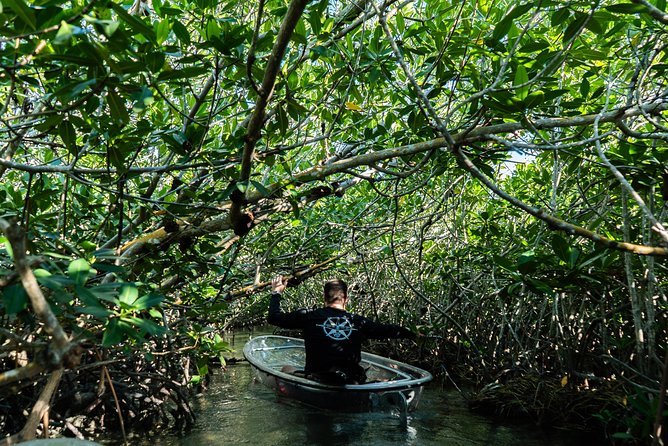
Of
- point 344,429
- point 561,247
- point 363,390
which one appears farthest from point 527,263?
point 344,429

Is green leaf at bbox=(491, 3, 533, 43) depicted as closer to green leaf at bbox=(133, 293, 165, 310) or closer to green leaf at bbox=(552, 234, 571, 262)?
green leaf at bbox=(552, 234, 571, 262)

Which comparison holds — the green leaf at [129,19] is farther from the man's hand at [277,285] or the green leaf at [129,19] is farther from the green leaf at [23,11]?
the man's hand at [277,285]

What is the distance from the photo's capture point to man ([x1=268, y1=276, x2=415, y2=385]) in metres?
4.36

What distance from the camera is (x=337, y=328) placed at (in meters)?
4.38

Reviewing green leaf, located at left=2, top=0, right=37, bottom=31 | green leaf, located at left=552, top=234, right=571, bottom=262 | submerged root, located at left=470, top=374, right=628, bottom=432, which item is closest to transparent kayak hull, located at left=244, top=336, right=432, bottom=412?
submerged root, located at left=470, top=374, right=628, bottom=432

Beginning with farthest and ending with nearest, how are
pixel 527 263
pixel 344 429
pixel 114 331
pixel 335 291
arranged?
pixel 335 291 → pixel 344 429 → pixel 527 263 → pixel 114 331

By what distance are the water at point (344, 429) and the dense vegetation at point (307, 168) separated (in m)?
0.27

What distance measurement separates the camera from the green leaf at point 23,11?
3.97 ft

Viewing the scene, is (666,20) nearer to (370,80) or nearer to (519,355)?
(370,80)

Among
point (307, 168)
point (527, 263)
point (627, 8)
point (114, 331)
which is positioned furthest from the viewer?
point (307, 168)

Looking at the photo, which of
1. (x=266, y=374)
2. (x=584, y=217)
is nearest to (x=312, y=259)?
(x=266, y=374)

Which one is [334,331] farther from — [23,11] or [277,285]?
[23,11]

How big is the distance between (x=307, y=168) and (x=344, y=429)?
231 cm

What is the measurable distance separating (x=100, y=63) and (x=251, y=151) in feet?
2.26
